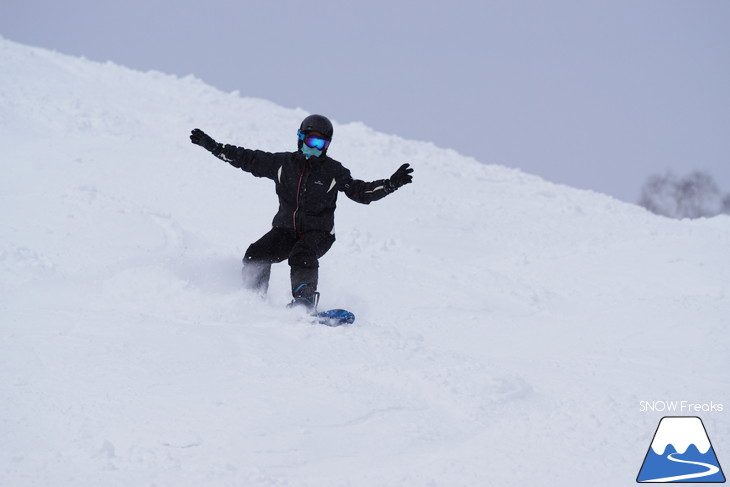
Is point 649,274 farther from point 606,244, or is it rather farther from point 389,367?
point 389,367

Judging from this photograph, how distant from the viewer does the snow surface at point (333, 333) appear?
11.3 ft

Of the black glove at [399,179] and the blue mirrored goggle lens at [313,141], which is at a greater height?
the blue mirrored goggle lens at [313,141]

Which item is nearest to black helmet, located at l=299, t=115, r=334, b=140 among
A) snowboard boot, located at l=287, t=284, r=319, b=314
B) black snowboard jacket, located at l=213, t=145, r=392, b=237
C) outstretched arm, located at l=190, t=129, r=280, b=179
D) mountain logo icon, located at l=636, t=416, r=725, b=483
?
black snowboard jacket, located at l=213, t=145, r=392, b=237

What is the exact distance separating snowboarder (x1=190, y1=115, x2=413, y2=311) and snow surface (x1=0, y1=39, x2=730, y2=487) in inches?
15.5

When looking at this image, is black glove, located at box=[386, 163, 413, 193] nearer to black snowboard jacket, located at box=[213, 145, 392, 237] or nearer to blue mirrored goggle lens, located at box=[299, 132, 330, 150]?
black snowboard jacket, located at box=[213, 145, 392, 237]

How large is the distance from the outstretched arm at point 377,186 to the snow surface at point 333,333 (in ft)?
3.32

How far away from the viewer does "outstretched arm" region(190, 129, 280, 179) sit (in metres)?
6.18

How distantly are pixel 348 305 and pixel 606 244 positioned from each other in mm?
5331

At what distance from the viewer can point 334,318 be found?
549 centimetres

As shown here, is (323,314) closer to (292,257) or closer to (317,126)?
(292,257)

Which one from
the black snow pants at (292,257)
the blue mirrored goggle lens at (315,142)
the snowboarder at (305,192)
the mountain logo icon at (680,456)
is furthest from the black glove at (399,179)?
the mountain logo icon at (680,456)

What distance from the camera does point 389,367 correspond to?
4.59m

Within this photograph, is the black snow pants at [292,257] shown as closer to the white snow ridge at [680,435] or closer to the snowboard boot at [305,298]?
the snowboard boot at [305,298]

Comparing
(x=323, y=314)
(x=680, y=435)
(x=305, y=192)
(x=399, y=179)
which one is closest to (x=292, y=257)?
(x=305, y=192)
